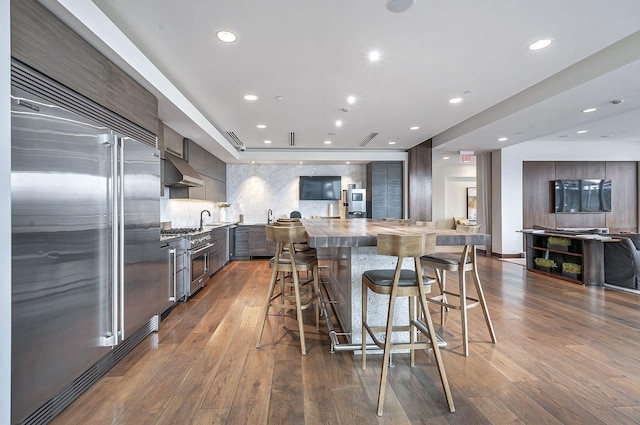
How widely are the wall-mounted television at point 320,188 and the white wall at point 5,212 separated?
6.58m

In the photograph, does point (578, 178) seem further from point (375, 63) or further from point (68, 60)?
point (68, 60)

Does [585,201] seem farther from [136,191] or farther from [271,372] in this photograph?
[136,191]

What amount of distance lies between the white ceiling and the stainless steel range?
1.50 metres

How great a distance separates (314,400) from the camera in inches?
71.0

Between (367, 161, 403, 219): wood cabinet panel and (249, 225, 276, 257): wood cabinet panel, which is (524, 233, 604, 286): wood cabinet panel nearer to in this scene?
(367, 161, 403, 219): wood cabinet panel

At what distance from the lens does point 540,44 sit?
261cm

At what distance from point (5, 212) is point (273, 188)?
22.1 feet

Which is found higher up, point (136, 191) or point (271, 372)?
point (136, 191)

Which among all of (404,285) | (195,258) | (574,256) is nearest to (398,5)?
(404,285)

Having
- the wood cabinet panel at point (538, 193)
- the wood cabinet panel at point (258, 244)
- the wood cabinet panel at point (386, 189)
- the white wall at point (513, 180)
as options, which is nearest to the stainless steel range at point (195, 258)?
the wood cabinet panel at point (258, 244)

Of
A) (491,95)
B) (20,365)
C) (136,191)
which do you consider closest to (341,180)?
(491,95)

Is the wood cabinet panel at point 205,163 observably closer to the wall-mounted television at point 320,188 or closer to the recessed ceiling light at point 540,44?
the wall-mounted television at point 320,188

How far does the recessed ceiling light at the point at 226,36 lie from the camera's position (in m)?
2.40

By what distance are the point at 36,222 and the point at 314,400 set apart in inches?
70.0
